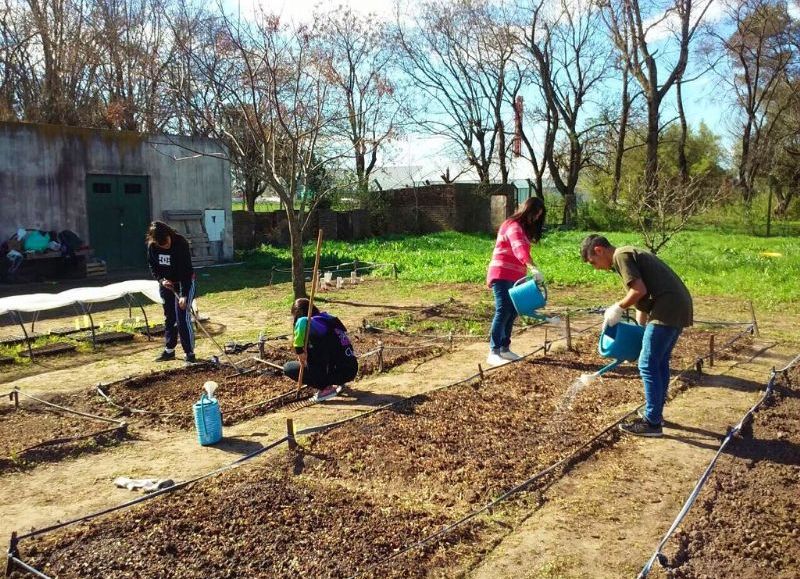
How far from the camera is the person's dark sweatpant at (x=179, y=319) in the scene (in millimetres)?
6875

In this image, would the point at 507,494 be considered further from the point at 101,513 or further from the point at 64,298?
the point at 64,298

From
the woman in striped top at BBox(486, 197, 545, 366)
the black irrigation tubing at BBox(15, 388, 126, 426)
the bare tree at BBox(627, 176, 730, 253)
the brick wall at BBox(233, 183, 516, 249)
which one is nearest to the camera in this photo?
the black irrigation tubing at BBox(15, 388, 126, 426)

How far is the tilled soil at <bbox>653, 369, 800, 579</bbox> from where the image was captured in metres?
3.01

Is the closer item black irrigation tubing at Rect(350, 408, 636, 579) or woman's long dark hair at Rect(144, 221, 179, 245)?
black irrigation tubing at Rect(350, 408, 636, 579)

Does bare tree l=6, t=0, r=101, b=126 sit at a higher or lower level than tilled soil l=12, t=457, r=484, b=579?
higher

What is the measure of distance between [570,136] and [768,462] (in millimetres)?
27741

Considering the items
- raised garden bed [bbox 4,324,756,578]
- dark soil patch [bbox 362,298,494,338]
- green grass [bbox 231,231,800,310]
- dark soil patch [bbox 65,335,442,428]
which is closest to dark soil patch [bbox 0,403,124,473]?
dark soil patch [bbox 65,335,442,428]

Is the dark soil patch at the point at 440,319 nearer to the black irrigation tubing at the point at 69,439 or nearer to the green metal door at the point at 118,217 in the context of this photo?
the black irrigation tubing at the point at 69,439

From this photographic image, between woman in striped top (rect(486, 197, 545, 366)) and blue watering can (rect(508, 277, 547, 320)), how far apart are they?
111 mm

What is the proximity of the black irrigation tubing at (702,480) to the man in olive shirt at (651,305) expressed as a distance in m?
0.48

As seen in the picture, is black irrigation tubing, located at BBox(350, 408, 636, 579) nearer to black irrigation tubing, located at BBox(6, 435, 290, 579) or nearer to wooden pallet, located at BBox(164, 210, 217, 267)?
black irrigation tubing, located at BBox(6, 435, 290, 579)

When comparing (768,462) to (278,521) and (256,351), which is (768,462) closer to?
(278,521)

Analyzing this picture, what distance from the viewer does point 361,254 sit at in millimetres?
17703

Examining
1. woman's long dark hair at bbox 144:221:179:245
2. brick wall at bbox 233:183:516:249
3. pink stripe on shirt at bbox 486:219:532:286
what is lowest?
pink stripe on shirt at bbox 486:219:532:286
